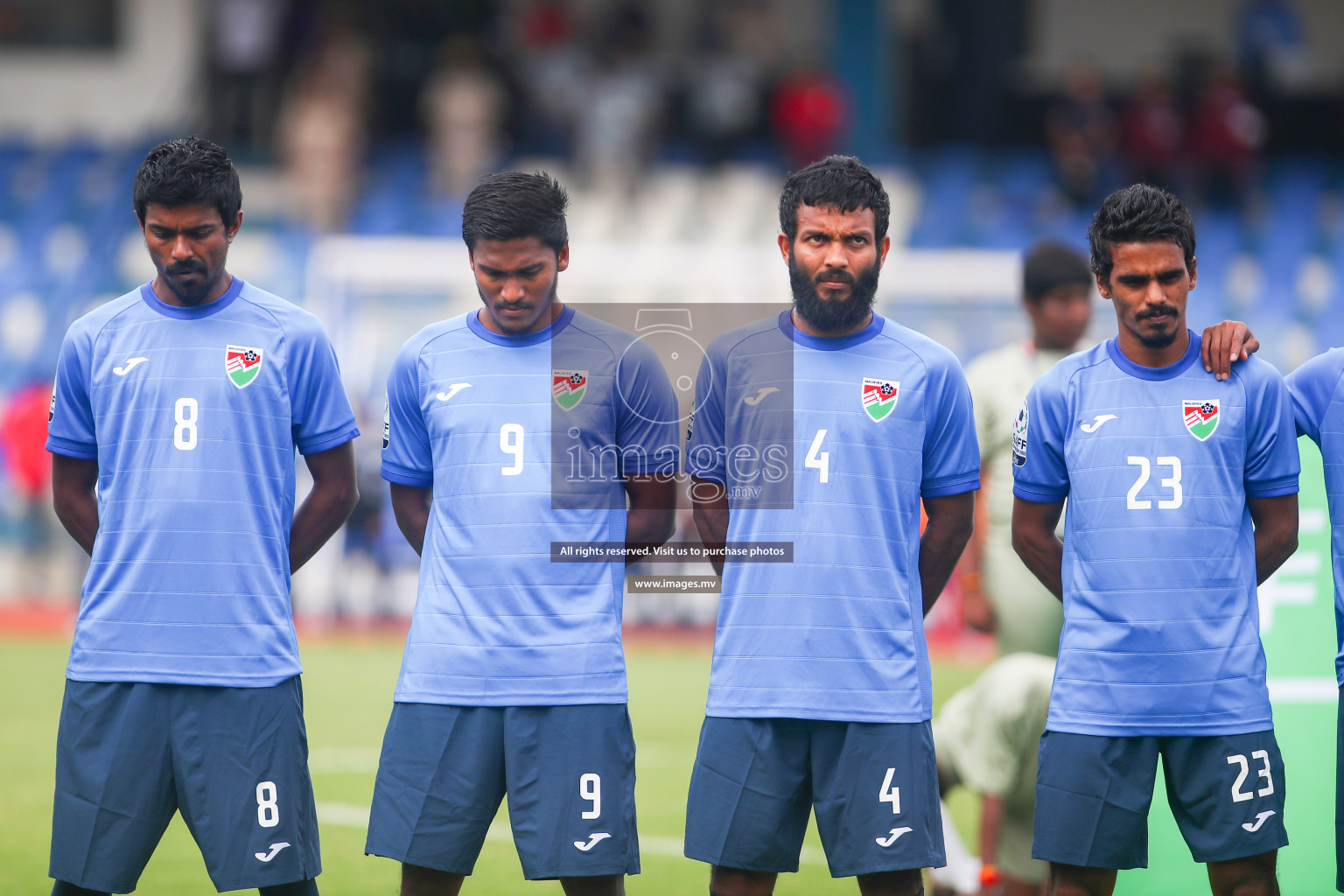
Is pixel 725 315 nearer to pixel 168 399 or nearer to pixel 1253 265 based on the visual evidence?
pixel 168 399

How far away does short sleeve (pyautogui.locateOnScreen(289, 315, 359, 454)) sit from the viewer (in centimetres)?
414

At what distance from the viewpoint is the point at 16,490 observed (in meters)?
14.9

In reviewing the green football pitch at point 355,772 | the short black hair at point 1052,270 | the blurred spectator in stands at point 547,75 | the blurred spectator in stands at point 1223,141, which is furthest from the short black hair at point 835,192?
the blurred spectator in stands at point 547,75

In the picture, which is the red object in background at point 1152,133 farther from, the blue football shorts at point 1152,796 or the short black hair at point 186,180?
the short black hair at point 186,180

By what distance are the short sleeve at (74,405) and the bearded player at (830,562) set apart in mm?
1601

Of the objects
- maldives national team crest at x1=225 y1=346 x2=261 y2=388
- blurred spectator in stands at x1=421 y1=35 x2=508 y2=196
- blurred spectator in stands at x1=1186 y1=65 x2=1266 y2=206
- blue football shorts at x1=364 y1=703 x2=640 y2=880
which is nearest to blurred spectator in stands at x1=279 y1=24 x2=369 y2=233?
blurred spectator in stands at x1=421 y1=35 x2=508 y2=196

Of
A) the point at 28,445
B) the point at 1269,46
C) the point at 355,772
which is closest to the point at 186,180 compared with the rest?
the point at 355,772

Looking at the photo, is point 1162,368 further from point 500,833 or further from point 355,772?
point 355,772

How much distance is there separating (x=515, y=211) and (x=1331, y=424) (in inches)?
88.3

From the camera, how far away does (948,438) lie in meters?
4.01

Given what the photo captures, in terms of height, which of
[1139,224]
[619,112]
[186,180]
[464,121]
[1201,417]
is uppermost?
[619,112]

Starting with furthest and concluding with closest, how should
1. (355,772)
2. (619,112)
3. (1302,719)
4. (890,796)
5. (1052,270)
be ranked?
(619,112) → (355,772) → (1052,270) → (1302,719) → (890,796)

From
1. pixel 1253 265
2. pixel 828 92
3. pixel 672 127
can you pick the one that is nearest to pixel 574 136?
pixel 672 127

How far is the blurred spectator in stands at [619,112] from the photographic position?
17.6 m
